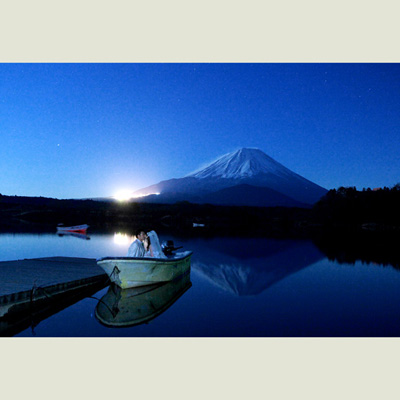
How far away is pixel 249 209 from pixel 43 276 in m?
111

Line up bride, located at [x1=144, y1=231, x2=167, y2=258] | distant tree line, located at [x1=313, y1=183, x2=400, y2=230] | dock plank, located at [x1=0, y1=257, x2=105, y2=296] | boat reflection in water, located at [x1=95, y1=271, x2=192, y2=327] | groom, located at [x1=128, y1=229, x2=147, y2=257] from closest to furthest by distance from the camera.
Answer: boat reflection in water, located at [x1=95, y1=271, x2=192, y2=327] < dock plank, located at [x1=0, y1=257, x2=105, y2=296] < groom, located at [x1=128, y1=229, x2=147, y2=257] < bride, located at [x1=144, y1=231, x2=167, y2=258] < distant tree line, located at [x1=313, y1=183, x2=400, y2=230]

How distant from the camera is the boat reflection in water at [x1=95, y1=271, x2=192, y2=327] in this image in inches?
391

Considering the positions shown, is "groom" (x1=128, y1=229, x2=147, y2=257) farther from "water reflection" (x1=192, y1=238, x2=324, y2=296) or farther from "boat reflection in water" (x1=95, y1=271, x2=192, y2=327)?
"water reflection" (x1=192, y1=238, x2=324, y2=296)

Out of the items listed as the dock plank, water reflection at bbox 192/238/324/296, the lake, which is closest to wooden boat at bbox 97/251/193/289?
the lake

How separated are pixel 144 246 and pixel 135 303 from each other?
2349 mm

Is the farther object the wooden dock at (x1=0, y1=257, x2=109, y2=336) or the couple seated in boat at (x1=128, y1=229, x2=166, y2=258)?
the couple seated in boat at (x1=128, y1=229, x2=166, y2=258)

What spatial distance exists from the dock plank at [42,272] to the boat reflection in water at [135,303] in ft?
4.40

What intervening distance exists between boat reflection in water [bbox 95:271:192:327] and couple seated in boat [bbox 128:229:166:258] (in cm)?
114

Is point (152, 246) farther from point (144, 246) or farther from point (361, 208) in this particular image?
point (361, 208)

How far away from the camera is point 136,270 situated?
12.6 m

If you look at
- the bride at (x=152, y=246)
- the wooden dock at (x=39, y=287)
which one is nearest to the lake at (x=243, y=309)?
the wooden dock at (x=39, y=287)

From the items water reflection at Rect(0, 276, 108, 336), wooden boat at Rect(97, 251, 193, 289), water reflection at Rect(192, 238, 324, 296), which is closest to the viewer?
water reflection at Rect(0, 276, 108, 336)

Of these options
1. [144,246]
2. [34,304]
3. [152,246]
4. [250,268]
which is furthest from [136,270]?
[250,268]

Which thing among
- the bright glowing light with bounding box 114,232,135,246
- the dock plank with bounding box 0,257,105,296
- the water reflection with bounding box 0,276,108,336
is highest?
the dock plank with bounding box 0,257,105,296
